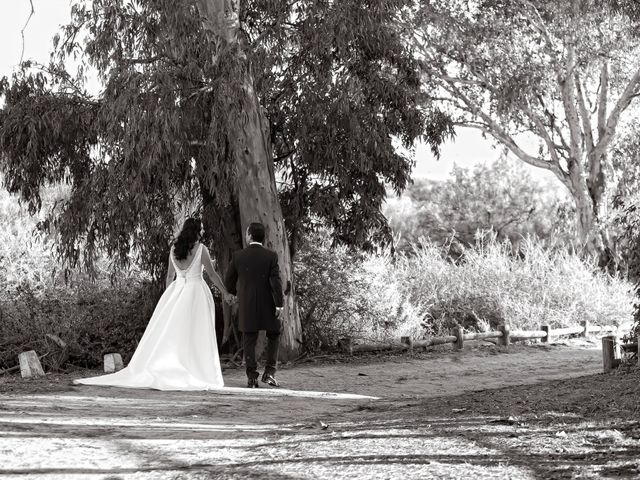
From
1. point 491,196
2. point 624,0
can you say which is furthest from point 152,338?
point 491,196

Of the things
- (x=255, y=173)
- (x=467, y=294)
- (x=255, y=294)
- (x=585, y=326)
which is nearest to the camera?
(x=255, y=294)

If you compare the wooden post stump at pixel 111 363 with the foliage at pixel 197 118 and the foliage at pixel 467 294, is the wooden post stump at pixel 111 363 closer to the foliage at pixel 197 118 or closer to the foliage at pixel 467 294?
the foliage at pixel 197 118

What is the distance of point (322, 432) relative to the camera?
25.7ft

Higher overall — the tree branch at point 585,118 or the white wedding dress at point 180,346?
the tree branch at point 585,118

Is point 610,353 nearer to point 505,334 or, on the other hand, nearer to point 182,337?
point 182,337

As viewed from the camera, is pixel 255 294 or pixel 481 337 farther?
pixel 481 337

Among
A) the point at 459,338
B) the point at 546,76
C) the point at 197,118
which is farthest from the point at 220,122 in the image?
the point at 546,76

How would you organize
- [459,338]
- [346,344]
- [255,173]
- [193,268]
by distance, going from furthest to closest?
1. [459,338]
2. [346,344]
3. [255,173]
4. [193,268]

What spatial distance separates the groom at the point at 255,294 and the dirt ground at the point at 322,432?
1.92 feet

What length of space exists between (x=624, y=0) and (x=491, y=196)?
23.4 m

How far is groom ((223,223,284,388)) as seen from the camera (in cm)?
1160

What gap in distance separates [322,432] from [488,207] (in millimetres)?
32820

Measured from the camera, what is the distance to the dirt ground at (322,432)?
20.4 feet

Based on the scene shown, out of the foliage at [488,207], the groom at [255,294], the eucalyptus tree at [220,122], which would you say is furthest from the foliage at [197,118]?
the foliage at [488,207]
